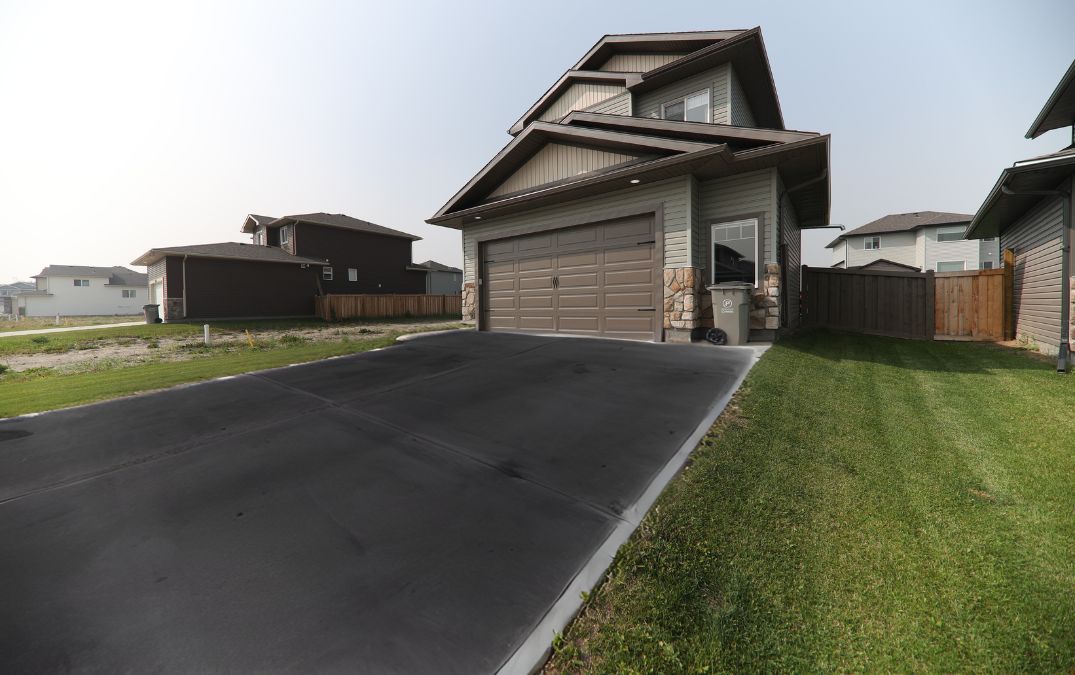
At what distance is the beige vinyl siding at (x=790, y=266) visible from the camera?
9.00m

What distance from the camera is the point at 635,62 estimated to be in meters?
12.8

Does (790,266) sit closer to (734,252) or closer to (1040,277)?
(734,252)

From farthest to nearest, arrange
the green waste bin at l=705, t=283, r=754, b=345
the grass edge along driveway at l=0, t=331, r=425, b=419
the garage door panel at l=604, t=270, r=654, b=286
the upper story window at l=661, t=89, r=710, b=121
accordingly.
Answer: the upper story window at l=661, t=89, r=710, b=121 → the garage door panel at l=604, t=270, r=654, b=286 → the green waste bin at l=705, t=283, r=754, b=345 → the grass edge along driveway at l=0, t=331, r=425, b=419

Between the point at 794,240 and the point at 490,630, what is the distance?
12.5 meters

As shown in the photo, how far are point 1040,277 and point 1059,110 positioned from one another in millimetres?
3970

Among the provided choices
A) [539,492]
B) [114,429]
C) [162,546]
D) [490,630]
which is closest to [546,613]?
[490,630]

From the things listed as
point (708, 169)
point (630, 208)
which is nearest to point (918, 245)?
point (708, 169)

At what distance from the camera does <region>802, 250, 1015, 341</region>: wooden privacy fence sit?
9477 millimetres

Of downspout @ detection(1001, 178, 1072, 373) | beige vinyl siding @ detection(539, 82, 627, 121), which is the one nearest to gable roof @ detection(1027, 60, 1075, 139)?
downspout @ detection(1001, 178, 1072, 373)

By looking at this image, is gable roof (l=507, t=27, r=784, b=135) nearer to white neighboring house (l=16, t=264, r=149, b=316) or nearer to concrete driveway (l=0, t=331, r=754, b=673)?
concrete driveway (l=0, t=331, r=754, b=673)

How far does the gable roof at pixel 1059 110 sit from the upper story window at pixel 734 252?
6.56m

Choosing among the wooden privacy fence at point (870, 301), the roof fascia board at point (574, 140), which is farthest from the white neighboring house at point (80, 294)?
the wooden privacy fence at point (870, 301)

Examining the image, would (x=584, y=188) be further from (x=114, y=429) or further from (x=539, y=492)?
(x=114, y=429)

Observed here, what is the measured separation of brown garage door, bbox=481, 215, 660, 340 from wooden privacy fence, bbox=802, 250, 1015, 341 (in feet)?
20.4
